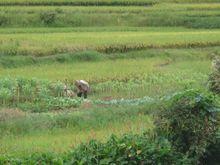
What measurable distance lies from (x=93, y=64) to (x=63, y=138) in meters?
10.4

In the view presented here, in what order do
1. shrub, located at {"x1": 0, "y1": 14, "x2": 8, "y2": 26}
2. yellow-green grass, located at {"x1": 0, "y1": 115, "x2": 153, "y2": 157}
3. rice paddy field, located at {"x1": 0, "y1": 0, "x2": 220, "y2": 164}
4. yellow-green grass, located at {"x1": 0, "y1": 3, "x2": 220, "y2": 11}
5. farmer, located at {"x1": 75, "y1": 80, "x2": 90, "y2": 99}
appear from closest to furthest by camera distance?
yellow-green grass, located at {"x1": 0, "y1": 115, "x2": 153, "y2": 157}, rice paddy field, located at {"x1": 0, "y1": 0, "x2": 220, "y2": 164}, farmer, located at {"x1": 75, "y1": 80, "x2": 90, "y2": 99}, shrub, located at {"x1": 0, "y1": 14, "x2": 8, "y2": 26}, yellow-green grass, located at {"x1": 0, "y1": 3, "x2": 220, "y2": 11}

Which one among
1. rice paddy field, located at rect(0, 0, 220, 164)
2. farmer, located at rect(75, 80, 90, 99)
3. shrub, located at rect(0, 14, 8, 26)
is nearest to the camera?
rice paddy field, located at rect(0, 0, 220, 164)

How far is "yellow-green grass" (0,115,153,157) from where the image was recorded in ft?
34.4

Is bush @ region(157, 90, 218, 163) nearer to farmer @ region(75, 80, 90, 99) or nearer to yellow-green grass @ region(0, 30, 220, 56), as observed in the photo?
farmer @ region(75, 80, 90, 99)

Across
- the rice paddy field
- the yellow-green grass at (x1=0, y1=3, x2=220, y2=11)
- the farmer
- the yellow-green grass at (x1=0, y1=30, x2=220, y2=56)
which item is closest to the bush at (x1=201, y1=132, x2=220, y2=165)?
the rice paddy field

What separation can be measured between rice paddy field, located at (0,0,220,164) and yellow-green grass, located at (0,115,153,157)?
0.02 m

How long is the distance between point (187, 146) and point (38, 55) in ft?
46.8

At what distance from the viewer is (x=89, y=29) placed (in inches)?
1169

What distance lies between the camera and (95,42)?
951 inches

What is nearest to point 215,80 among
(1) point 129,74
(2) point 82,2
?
(1) point 129,74

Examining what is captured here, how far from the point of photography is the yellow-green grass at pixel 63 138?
10.5m

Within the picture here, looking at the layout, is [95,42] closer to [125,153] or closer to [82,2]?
[82,2]

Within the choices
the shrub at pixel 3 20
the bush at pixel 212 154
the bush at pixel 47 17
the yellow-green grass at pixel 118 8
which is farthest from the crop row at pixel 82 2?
the bush at pixel 212 154

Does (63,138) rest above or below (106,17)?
above
